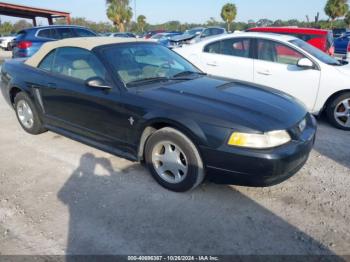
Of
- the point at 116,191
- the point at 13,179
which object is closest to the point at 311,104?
the point at 116,191

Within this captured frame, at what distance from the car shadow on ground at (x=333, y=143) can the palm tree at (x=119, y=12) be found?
40506mm

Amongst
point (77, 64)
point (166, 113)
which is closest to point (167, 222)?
point (166, 113)

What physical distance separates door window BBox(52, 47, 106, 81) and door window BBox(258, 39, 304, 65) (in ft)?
10.7

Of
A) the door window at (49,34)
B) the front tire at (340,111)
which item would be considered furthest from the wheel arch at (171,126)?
the door window at (49,34)

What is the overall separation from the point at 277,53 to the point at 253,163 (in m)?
3.47

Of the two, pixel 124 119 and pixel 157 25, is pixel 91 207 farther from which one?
pixel 157 25

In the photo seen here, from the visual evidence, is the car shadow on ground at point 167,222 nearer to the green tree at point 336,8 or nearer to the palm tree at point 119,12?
the green tree at point 336,8

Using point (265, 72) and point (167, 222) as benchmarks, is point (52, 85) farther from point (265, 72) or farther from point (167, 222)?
point (265, 72)

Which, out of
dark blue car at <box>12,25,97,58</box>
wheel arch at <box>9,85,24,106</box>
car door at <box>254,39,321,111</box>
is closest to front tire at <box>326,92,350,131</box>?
car door at <box>254,39,321,111</box>

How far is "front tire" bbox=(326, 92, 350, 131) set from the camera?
495 cm

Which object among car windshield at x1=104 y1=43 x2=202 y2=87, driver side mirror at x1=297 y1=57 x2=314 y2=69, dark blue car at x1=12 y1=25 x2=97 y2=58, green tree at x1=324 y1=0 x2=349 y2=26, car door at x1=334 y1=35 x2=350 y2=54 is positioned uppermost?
green tree at x1=324 y1=0 x2=349 y2=26

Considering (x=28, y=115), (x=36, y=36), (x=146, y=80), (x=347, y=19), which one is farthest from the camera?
(x=347, y=19)

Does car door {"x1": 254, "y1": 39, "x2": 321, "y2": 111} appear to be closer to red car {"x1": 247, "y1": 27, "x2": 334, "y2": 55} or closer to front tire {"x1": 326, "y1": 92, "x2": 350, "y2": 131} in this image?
front tire {"x1": 326, "y1": 92, "x2": 350, "y2": 131}

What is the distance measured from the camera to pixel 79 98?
3.64 m
